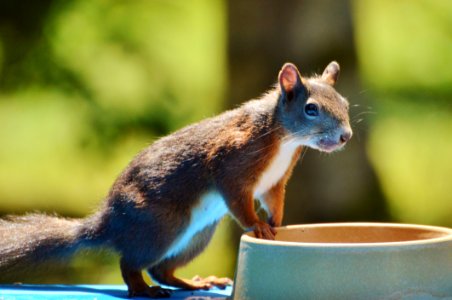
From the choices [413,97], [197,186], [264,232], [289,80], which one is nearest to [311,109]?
[289,80]

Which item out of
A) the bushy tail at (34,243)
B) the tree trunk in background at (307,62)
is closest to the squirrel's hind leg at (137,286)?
the bushy tail at (34,243)

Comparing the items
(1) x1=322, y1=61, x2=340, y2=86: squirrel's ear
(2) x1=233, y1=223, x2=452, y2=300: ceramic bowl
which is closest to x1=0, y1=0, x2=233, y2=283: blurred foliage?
(1) x1=322, y1=61, x2=340, y2=86: squirrel's ear

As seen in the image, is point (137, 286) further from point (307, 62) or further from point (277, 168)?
point (307, 62)

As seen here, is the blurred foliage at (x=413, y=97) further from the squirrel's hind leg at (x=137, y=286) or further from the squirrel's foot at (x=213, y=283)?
the squirrel's hind leg at (x=137, y=286)

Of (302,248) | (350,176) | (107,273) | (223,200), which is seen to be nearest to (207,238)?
(223,200)

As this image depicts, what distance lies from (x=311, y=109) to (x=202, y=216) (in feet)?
1.87

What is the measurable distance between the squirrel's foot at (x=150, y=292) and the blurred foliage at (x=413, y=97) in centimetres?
365

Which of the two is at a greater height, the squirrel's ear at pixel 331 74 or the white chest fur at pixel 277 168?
the squirrel's ear at pixel 331 74

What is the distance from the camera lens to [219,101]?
6.33m

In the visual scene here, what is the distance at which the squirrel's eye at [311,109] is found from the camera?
360 centimetres

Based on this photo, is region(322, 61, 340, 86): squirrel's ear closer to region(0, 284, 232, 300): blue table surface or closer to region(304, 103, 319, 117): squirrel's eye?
region(304, 103, 319, 117): squirrel's eye

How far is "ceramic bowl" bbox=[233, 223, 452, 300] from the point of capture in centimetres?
217

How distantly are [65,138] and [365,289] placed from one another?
562 cm

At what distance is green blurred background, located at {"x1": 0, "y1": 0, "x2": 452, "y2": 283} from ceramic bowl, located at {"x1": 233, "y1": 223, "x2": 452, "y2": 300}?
135 inches
